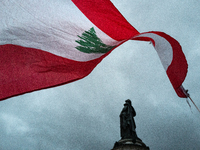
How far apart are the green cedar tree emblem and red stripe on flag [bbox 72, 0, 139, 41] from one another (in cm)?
33

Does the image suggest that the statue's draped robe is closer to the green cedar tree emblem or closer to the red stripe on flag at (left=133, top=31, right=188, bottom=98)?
the red stripe on flag at (left=133, top=31, right=188, bottom=98)

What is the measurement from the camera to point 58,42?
15.2 ft

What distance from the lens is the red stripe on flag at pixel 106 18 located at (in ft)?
16.4

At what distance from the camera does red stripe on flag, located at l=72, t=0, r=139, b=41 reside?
5000 mm

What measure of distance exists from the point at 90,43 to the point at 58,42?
0.78 meters

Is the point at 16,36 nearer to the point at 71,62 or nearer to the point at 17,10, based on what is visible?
the point at 17,10

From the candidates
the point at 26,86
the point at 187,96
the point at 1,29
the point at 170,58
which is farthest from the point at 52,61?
the point at 187,96

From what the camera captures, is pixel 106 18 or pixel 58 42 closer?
pixel 58 42

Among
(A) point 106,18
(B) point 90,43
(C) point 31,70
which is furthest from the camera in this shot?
(A) point 106,18

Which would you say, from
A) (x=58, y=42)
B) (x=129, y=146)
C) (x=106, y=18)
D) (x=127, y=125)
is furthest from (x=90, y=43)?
(x=127, y=125)

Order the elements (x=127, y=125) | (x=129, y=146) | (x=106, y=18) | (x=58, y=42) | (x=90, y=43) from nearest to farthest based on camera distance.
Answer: (x=58, y=42) < (x=90, y=43) < (x=106, y=18) < (x=129, y=146) < (x=127, y=125)

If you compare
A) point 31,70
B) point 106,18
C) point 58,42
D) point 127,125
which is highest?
point 127,125

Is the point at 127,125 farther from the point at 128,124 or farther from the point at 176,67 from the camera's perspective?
the point at 176,67

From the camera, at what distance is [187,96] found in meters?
4.97
